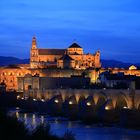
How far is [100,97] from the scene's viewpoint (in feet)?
98.5

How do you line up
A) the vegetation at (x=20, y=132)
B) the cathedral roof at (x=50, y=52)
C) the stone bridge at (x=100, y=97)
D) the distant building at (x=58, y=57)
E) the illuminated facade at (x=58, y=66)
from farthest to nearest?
the cathedral roof at (x=50, y=52) → the distant building at (x=58, y=57) → the illuminated facade at (x=58, y=66) → the stone bridge at (x=100, y=97) → the vegetation at (x=20, y=132)

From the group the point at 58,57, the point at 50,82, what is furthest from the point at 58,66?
the point at 50,82

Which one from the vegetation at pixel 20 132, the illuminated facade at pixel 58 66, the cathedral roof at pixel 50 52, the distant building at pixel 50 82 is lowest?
the vegetation at pixel 20 132

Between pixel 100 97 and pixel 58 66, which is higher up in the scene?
pixel 58 66

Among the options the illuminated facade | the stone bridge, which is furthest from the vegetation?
the illuminated facade

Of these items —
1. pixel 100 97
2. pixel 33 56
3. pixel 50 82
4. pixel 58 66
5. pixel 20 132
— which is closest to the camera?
pixel 20 132

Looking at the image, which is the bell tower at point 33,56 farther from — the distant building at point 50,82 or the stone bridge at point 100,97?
the stone bridge at point 100,97

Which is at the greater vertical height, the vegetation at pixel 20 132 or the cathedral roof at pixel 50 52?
the cathedral roof at pixel 50 52

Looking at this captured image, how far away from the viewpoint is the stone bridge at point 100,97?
25719 mm

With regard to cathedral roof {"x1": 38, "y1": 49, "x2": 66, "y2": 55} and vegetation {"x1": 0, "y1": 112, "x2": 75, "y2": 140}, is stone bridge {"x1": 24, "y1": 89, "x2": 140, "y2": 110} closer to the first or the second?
vegetation {"x1": 0, "y1": 112, "x2": 75, "y2": 140}

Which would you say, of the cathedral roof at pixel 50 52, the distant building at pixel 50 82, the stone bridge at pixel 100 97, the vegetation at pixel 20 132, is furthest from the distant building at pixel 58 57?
the vegetation at pixel 20 132

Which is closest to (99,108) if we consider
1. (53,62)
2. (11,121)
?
(11,121)

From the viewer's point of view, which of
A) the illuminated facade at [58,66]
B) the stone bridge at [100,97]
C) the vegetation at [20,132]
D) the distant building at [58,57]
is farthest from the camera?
the distant building at [58,57]

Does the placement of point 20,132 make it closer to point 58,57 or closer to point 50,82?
point 50,82
